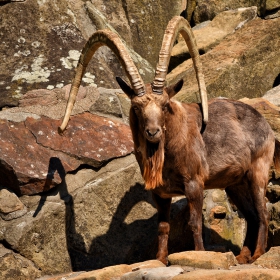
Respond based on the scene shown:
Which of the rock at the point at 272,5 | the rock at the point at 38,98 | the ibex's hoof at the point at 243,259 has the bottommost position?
the ibex's hoof at the point at 243,259

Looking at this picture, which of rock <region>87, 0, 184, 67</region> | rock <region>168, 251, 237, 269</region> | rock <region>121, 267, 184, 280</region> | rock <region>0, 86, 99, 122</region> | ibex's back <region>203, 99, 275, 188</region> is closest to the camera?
rock <region>121, 267, 184, 280</region>

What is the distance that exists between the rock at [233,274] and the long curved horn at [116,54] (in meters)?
2.11

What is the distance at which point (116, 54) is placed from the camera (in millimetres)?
8945

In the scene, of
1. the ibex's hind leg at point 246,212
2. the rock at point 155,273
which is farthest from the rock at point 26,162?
the rock at point 155,273

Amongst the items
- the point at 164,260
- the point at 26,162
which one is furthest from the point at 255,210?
the point at 26,162

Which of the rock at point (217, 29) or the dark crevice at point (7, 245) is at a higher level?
the rock at point (217, 29)

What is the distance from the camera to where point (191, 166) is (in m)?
8.95

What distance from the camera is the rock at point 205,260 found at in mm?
7832

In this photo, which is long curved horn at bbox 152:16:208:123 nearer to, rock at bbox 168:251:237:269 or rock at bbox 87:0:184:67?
rock at bbox 168:251:237:269

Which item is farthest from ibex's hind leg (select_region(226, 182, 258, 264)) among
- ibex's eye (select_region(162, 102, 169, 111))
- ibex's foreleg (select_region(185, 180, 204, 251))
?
ibex's eye (select_region(162, 102, 169, 111))

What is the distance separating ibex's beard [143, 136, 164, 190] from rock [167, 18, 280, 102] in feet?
9.75

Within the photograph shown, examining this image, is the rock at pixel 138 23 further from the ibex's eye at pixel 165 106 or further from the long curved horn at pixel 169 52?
the ibex's eye at pixel 165 106

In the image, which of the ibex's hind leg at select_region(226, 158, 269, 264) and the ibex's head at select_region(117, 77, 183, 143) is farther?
the ibex's hind leg at select_region(226, 158, 269, 264)

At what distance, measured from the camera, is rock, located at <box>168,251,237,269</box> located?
308 inches
